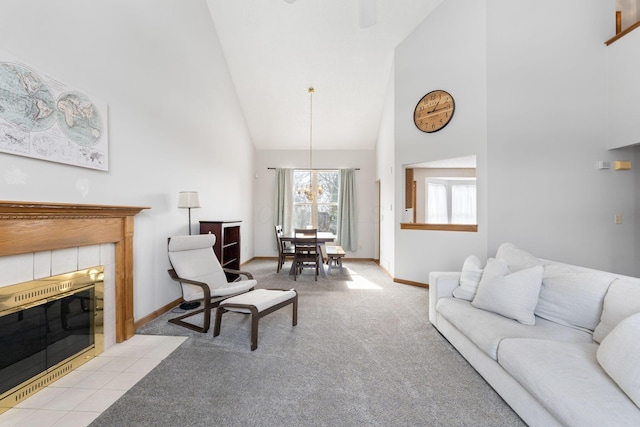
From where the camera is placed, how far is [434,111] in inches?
157

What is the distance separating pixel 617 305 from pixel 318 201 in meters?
5.74

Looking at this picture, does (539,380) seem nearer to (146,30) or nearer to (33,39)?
(33,39)

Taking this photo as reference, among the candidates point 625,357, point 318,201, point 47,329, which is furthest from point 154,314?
point 318,201

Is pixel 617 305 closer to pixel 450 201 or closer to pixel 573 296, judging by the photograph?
pixel 573 296

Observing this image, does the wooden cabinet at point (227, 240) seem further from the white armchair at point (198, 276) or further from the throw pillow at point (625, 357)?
the throw pillow at point (625, 357)

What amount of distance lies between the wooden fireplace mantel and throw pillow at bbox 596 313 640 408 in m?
3.06

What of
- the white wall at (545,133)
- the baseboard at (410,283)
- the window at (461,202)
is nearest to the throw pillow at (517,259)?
the white wall at (545,133)

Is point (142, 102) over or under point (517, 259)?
over

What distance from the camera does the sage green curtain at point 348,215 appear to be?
672cm

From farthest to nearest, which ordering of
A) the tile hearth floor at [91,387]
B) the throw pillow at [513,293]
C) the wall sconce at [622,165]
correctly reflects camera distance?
1. the wall sconce at [622,165]
2. the throw pillow at [513,293]
3. the tile hearth floor at [91,387]

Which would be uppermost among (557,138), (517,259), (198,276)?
(557,138)

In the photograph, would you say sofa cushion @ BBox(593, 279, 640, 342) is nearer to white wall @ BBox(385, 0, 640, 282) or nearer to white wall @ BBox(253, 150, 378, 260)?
white wall @ BBox(385, 0, 640, 282)

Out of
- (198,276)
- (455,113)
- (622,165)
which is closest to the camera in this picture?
(198,276)

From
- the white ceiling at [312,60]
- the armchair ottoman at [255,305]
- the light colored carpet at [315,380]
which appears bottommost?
the light colored carpet at [315,380]
